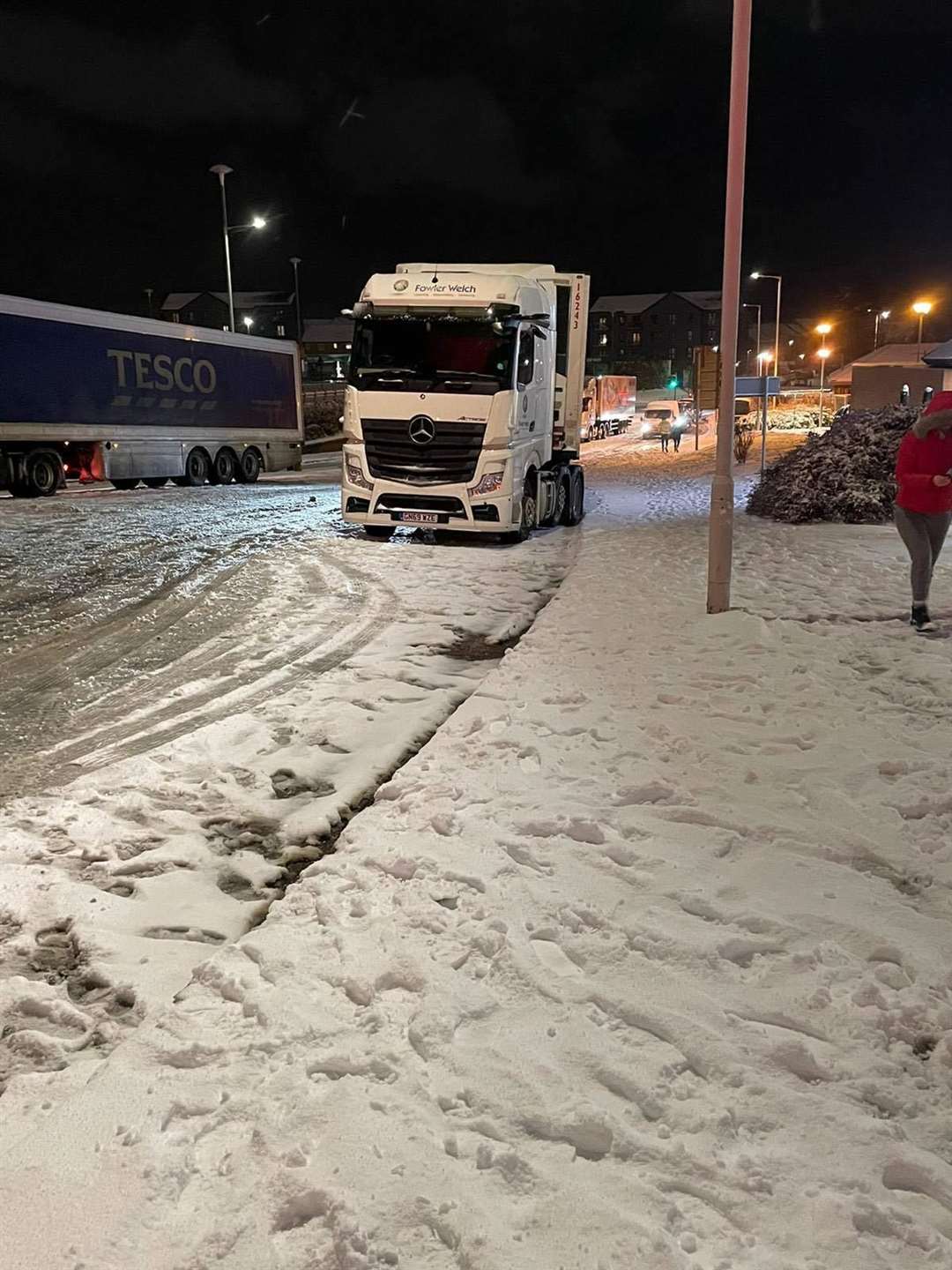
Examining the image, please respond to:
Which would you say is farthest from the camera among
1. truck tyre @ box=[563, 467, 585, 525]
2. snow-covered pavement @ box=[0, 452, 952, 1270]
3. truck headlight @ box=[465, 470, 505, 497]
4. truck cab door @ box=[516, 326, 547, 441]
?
truck tyre @ box=[563, 467, 585, 525]

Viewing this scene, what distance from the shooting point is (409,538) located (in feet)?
48.5

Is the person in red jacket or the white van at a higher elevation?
the white van

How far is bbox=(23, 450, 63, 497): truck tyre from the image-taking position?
2000 centimetres

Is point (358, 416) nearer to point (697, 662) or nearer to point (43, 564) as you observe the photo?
point (43, 564)

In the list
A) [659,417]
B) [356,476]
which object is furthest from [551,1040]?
[659,417]

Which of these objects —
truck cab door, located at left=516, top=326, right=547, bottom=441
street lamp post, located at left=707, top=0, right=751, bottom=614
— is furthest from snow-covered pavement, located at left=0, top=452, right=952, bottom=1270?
truck cab door, located at left=516, top=326, right=547, bottom=441

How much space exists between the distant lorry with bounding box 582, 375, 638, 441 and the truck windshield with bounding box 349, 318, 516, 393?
39.4 m

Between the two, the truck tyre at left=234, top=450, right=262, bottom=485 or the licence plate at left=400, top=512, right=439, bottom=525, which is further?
the truck tyre at left=234, top=450, right=262, bottom=485

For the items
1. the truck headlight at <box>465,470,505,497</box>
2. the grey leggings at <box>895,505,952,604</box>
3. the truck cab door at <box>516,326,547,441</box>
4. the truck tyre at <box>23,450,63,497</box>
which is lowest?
the grey leggings at <box>895,505,952,604</box>

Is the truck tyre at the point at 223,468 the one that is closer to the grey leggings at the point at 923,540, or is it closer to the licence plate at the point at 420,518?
the licence plate at the point at 420,518

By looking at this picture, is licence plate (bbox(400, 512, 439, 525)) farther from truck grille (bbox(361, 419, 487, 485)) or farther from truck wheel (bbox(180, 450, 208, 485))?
truck wheel (bbox(180, 450, 208, 485))

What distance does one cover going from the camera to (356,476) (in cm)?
1361

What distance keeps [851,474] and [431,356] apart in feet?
24.5

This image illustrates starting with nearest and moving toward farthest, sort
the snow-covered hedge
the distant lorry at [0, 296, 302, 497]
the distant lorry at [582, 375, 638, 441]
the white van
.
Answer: the snow-covered hedge, the distant lorry at [0, 296, 302, 497], the distant lorry at [582, 375, 638, 441], the white van
